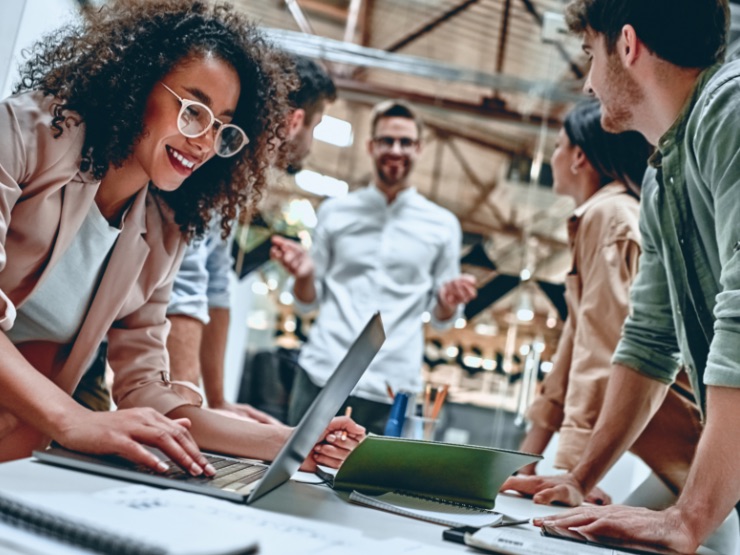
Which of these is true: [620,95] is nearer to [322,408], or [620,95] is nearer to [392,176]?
[322,408]

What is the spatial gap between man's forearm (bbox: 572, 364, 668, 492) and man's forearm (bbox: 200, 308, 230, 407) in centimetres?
136

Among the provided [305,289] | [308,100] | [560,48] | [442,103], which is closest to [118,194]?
[308,100]

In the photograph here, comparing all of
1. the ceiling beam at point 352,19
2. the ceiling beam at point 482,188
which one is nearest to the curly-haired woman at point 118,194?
the ceiling beam at point 352,19

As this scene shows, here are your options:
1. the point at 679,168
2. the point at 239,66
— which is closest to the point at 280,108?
the point at 239,66

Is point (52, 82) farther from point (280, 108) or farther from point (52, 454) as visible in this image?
point (52, 454)

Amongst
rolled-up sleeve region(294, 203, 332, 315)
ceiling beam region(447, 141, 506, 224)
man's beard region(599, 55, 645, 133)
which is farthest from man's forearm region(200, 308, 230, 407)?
ceiling beam region(447, 141, 506, 224)

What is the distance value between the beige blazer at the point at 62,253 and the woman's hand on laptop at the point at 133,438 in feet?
0.68

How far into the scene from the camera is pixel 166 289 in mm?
1556

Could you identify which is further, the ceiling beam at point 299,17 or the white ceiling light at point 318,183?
the white ceiling light at point 318,183

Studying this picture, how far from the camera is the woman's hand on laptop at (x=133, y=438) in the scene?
3.11 ft

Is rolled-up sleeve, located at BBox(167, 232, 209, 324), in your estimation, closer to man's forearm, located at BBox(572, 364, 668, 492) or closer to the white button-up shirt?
the white button-up shirt

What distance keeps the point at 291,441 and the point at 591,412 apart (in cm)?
115

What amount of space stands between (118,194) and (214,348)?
1198 millimetres

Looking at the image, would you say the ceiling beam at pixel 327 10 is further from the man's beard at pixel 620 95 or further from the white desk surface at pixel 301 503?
the white desk surface at pixel 301 503
